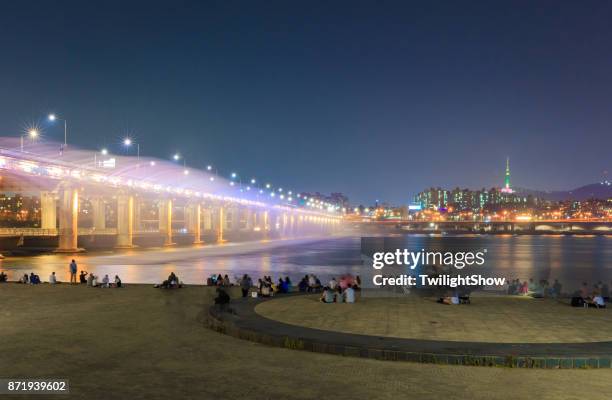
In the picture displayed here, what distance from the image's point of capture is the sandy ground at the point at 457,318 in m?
15.7

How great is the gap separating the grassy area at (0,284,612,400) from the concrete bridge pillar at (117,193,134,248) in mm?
71999

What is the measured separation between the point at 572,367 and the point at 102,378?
10191 millimetres

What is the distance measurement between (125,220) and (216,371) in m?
84.9

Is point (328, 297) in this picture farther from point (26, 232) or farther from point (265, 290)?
point (26, 232)

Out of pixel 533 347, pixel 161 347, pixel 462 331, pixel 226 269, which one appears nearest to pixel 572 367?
pixel 533 347

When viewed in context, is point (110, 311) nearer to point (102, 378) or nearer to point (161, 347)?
point (161, 347)

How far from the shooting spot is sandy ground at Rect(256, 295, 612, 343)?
15724 mm

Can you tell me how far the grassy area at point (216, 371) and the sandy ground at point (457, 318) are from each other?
2576mm

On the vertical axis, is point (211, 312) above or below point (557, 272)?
above

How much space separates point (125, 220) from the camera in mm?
92750

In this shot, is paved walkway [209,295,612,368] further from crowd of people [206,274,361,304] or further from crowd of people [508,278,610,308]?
crowd of people [508,278,610,308]

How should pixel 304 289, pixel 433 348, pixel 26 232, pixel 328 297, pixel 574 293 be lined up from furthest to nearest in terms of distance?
pixel 26 232
pixel 304 289
pixel 574 293
pixel 328 297
pixel 433 348

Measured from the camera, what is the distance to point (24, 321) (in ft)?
61.7

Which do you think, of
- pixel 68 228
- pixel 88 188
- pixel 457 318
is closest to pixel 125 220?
pixel 88 188
